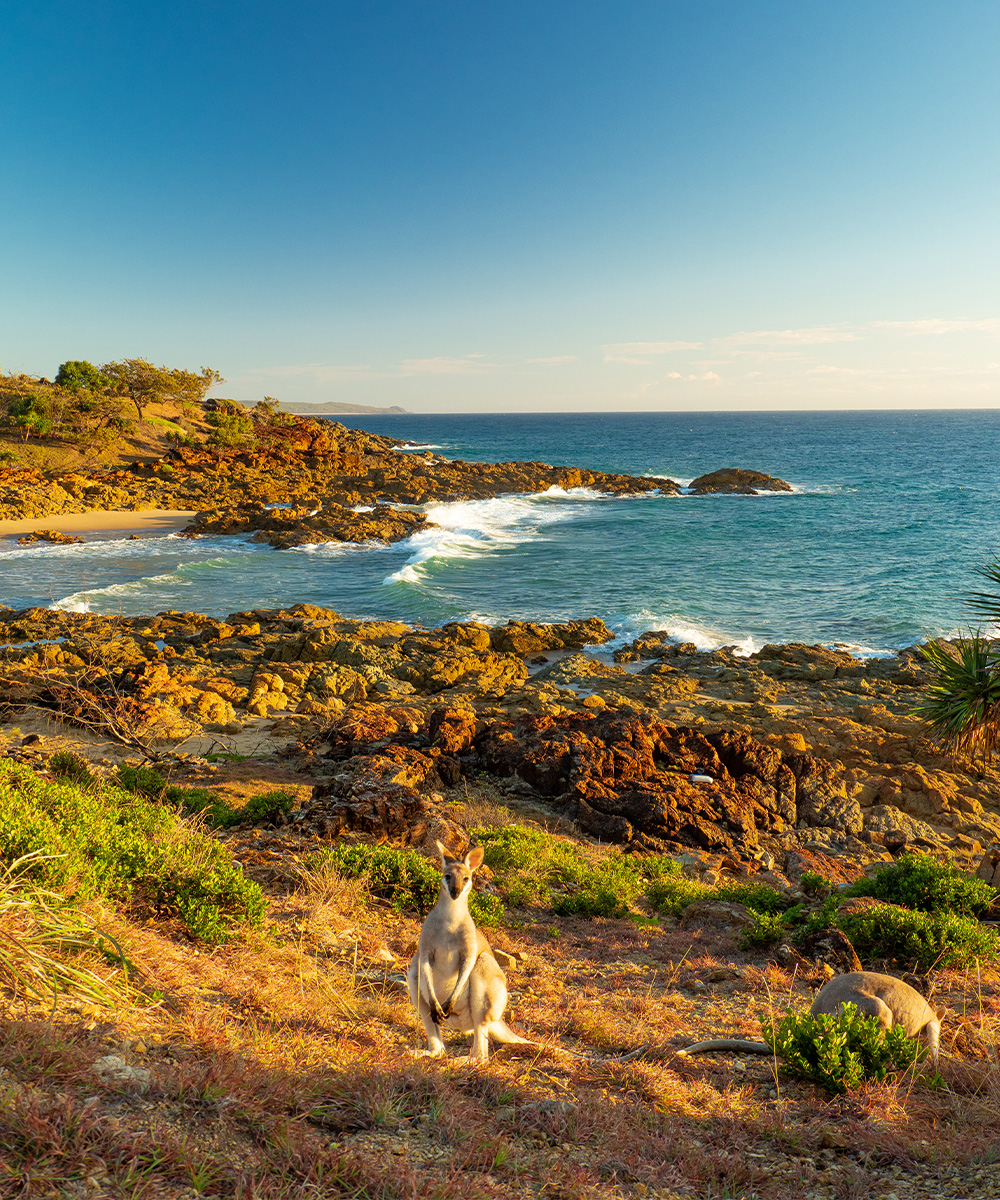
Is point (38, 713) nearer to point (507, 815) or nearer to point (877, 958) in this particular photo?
point (507, 815)

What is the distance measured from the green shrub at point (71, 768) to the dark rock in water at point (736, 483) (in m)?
64.7

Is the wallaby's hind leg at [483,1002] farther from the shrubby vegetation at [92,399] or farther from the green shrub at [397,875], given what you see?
the shrubby vegetation at [92,399]

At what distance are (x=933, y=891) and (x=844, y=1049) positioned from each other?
4.15m

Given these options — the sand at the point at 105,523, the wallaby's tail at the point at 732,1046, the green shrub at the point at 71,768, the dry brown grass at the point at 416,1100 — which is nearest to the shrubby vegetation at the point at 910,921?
the dry brown grass at the point at 416,1100

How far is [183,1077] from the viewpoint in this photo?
11.7ft

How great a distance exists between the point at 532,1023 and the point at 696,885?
13.4 feet

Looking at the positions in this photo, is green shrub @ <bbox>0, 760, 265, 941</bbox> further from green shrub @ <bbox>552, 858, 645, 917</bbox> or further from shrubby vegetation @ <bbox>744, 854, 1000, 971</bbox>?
shrubby vegetation @ <bbox>744, 854, 1000, 971</bbox>

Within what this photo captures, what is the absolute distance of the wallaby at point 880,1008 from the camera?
5074mm

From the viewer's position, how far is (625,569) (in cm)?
3694

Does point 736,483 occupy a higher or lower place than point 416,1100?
higher

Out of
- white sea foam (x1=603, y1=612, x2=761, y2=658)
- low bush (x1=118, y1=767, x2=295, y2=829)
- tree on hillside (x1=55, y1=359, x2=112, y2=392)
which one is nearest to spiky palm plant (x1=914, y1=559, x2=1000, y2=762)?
low bush (x1=118, y1=767, x2=295, y2=829)

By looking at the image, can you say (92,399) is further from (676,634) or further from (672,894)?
(672,894)

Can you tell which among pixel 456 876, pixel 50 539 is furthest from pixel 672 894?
pixel 50 539

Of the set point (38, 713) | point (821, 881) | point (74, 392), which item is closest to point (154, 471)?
point (74, 392)
